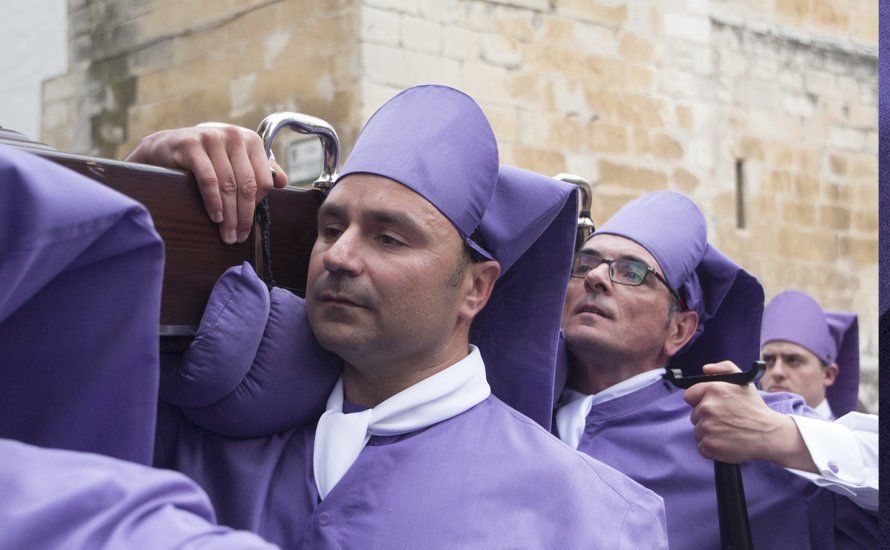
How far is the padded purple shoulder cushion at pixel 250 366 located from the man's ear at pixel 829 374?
452 centimetres

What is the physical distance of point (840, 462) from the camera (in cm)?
332

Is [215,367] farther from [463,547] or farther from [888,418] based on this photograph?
[888,418]

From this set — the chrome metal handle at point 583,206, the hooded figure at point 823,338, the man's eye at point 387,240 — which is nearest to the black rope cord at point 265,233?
the man's eye at point 387,240

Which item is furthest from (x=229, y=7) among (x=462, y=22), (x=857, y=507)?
(x=857, y=507)

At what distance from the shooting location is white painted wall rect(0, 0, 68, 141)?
10.2 m

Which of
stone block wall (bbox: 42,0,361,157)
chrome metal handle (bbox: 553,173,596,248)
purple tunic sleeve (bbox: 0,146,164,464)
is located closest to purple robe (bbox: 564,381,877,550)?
chrome metal handle (bbox: 553,173,596,248)

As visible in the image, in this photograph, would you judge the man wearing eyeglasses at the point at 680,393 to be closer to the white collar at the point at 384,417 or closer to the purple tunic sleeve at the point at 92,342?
the white collar at the point at 384,417

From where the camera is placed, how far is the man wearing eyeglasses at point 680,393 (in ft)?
10.9

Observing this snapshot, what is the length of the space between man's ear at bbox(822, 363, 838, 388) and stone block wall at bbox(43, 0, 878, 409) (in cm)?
294

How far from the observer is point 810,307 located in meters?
6.64

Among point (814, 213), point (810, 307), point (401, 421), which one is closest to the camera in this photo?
point (401, 421)

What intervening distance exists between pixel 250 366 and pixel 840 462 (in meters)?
1.76

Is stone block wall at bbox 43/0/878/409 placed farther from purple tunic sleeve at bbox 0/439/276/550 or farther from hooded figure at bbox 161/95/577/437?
purple tunic sleeve at bbox 0/439/276/550

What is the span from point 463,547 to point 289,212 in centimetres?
66
